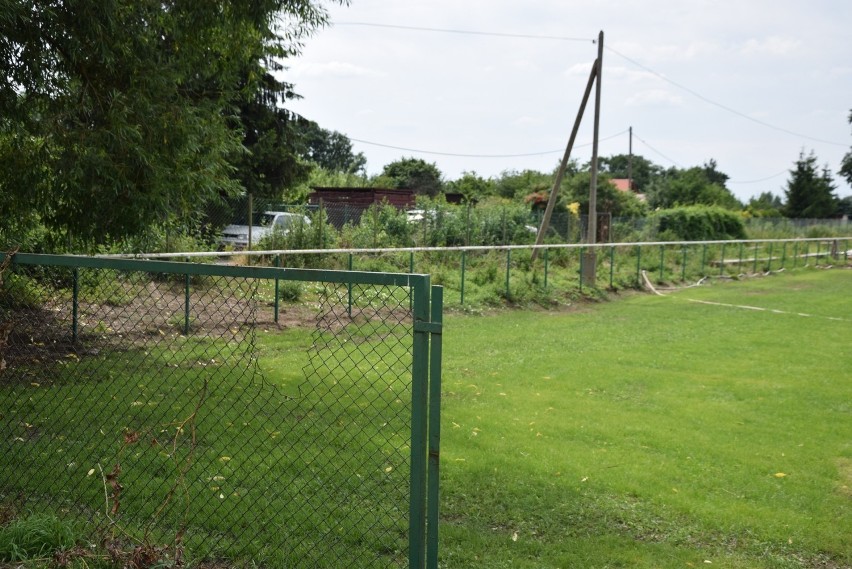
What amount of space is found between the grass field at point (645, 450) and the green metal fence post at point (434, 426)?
1.16 metres

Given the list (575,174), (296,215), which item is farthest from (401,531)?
(575,174)

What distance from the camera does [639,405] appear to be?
859 centimetres

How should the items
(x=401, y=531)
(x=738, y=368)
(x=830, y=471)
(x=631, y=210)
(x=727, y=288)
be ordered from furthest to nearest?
(x=631, y=210)
(x=727, y=288)
(x=738, y=368)
(x=830, y=471)
(x=401, y=531)

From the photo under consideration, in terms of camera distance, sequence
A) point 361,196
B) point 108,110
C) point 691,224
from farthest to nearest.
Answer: point 691,224 < point 361,196 < point 108,110

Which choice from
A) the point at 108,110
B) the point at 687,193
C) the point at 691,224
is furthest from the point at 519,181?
the point at 108,110

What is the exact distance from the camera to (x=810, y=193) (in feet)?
226

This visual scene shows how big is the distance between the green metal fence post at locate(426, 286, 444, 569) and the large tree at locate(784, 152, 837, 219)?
7232 centimetres

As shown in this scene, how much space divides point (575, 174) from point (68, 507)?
4033 centimetres

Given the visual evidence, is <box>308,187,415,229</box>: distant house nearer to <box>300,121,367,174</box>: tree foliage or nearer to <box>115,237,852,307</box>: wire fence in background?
<box>115,237,852,307</box>: wire fence in background

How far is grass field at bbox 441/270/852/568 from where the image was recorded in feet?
16.2

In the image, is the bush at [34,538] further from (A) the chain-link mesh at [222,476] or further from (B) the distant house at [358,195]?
(B) the distant house at [358,195]

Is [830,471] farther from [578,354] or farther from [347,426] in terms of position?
[578,354]

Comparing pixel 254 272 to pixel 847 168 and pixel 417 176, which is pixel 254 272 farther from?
pixel 847 168

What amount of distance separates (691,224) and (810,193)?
3926 cm
